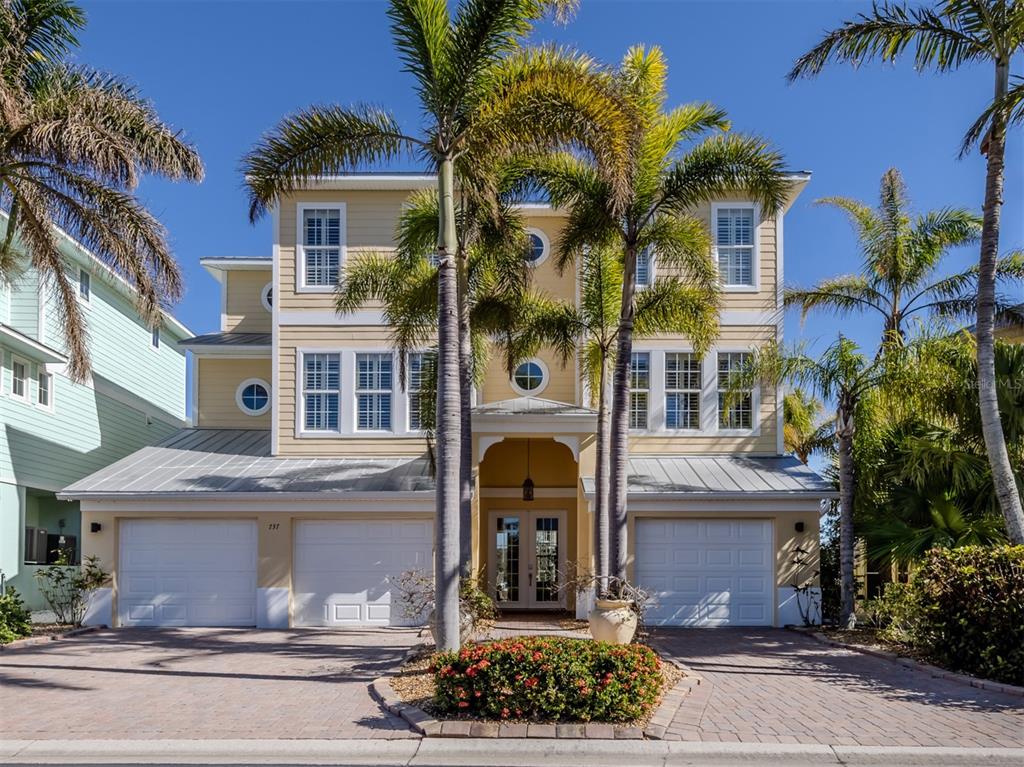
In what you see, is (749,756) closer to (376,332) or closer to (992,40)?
(992,40)

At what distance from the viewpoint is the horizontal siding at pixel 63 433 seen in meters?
19.0

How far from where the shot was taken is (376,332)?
62.8 ft

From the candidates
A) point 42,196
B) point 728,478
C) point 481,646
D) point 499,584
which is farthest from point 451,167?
point 499,584

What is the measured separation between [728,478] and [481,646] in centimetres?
939

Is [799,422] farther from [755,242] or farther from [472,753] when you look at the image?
[472,753]

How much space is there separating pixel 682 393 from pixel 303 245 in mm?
8697

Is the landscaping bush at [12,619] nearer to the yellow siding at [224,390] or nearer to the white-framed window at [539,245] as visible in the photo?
the yellow siding at [224,390]

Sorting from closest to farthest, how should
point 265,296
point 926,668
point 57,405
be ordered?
1. point 926,668
2. point 57,405
3. point 265,296

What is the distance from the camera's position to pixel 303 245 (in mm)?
19141

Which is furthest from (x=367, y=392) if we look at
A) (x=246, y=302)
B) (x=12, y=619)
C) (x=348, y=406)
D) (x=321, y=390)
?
(x=12, y=619)

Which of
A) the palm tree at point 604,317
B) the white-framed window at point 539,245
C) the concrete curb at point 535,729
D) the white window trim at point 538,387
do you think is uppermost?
the white-framed window at point 539,245

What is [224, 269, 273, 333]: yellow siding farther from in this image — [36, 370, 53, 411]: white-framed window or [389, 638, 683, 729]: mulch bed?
[389, 638, 683, 729]: mulch bed

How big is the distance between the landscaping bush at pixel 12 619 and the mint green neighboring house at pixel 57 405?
217cm

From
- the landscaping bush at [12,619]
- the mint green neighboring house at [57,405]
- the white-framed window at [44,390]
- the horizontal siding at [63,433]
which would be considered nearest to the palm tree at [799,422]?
the mint green neighboring house at [57,405]
